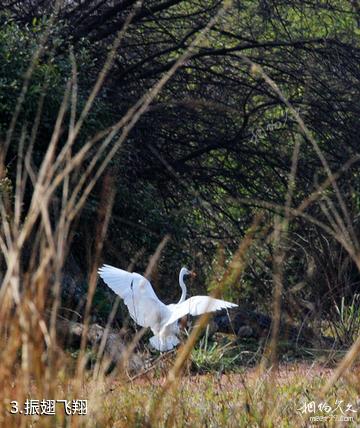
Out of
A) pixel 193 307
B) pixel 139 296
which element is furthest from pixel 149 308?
pixel 193 307

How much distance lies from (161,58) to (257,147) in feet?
4.64

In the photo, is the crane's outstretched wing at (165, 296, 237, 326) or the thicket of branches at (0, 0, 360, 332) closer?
the crane's outstretched wing at (165, 296, 237, 326)

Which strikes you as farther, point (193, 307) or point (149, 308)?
point (149, 308)

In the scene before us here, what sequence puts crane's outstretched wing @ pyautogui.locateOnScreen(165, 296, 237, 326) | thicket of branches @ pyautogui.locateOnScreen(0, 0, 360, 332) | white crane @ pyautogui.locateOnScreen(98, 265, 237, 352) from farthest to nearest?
thicket of branches @ pyautogui.locateOnScreen(0, 0, 360, 332)
white crane @ pyautogui.locateOnScreen(98, 265, 237, 352)
crane's outstretched wing @ pyautogui.locateOnScreen(165, 296, 237, 326)

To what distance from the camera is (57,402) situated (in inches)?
123

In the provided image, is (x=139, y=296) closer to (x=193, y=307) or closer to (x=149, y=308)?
(x=149, y=308)

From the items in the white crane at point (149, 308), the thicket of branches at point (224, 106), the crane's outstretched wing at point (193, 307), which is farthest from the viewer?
the thicket of branches at point (224, 106)

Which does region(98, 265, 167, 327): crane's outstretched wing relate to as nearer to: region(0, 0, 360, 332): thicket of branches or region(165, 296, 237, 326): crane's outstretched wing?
region(165, 296, 237, 326): crane's outstretched wing

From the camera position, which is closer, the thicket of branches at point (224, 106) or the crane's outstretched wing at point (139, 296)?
the crane's outstretched wing at point (139, 296)

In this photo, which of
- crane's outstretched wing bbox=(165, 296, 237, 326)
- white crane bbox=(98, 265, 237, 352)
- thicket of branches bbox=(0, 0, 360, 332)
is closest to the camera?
crane's outstretched wing bbox=(165, 296, 237, 326)

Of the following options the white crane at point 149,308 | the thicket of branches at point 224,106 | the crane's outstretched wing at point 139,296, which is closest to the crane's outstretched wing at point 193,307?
the white crane at point 149,308

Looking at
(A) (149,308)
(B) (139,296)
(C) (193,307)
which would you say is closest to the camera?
(C) (193,307)

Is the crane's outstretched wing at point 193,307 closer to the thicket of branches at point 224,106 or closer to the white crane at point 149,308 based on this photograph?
the white crane at point 149,308

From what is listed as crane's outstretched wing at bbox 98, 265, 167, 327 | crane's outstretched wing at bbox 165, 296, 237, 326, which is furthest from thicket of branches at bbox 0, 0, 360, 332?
crane's outstretched wing at bbox 165, 296, 237, 326
